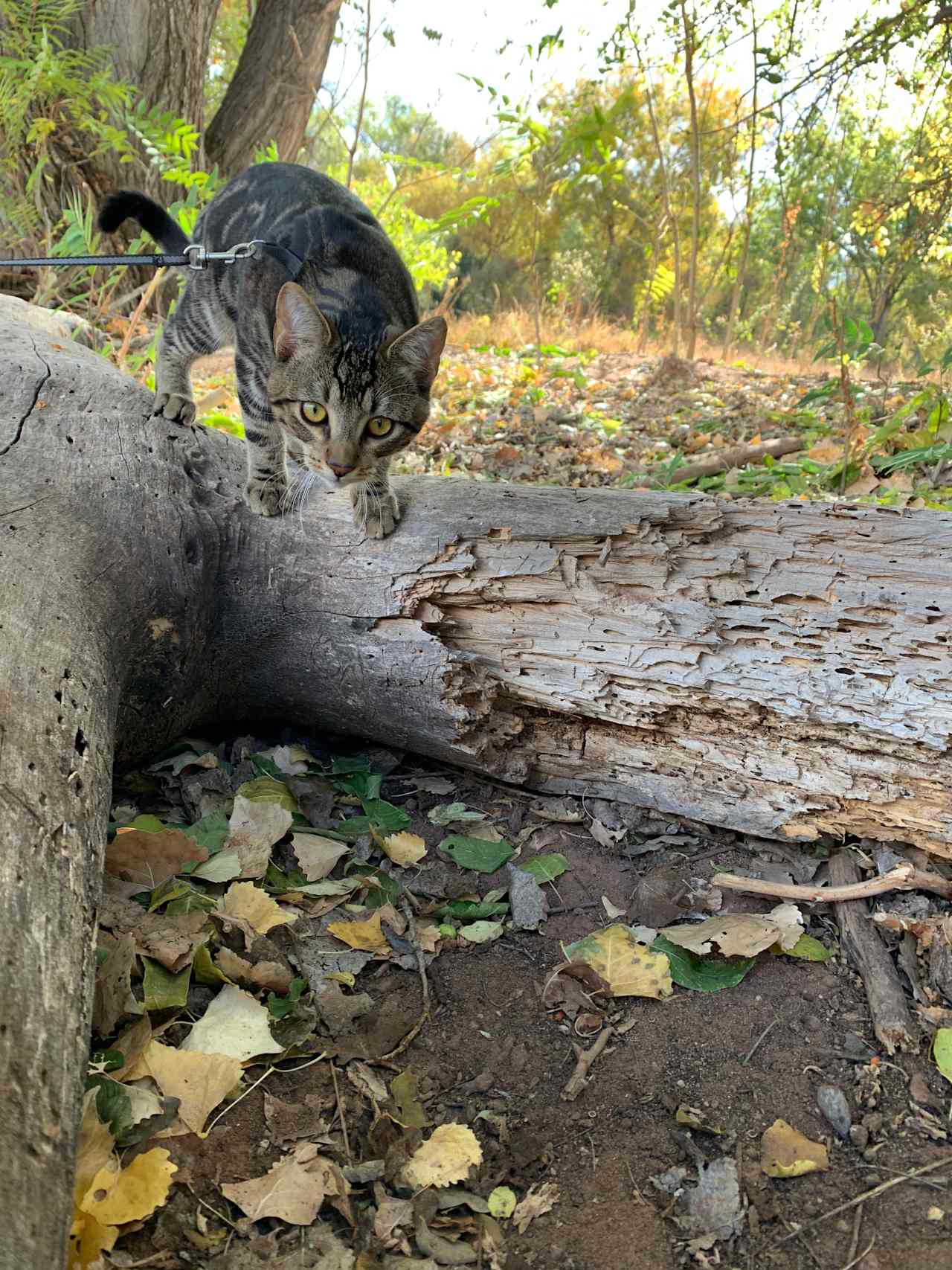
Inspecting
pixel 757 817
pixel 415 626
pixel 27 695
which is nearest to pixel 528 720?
pixel 415 626

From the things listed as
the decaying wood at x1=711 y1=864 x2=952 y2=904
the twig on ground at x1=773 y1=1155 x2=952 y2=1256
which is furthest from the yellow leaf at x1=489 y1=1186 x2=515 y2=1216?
the decaying wood at x1=711 y1=864 x2=952 y2=904

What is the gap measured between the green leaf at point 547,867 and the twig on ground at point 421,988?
0.30 m

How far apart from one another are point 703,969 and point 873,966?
0.34m

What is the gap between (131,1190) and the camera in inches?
47.4

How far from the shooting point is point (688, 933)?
1855 mm

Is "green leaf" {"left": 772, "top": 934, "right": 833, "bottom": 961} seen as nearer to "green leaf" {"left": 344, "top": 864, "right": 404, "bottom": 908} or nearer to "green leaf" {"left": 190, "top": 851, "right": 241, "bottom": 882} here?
"green leaf" {"left": 344, "top": 864, "right": 404, "bottom": 908}

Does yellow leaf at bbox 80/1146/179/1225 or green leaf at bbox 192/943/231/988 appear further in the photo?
green leaf at bbox 192/943/231/988

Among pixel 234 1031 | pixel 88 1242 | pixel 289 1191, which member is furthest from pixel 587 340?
pixel 88 1242

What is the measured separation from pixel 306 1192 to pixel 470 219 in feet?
18.2

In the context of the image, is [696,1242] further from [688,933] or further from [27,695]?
[27,695]

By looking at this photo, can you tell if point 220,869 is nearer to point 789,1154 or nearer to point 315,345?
point 789,1154

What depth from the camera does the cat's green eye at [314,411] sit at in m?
2.37

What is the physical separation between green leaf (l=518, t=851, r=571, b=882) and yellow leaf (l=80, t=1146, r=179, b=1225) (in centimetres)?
101

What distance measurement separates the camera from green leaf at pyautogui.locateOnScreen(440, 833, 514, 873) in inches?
82.3
